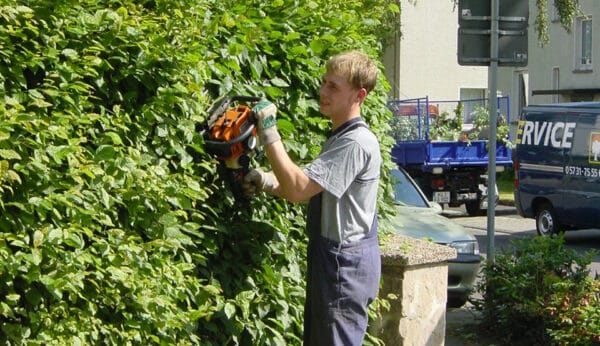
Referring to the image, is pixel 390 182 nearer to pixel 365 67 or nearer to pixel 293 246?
pixel 293 246

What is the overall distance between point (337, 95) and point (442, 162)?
18.1m

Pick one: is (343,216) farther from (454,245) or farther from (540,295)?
(454,245)

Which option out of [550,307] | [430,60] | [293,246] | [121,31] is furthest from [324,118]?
[430,60]

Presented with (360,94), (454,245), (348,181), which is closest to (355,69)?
(360,94)

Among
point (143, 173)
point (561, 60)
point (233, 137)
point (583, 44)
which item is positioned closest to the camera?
point (143, 173)

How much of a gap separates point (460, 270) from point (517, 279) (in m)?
2.26

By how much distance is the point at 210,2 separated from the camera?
457cm

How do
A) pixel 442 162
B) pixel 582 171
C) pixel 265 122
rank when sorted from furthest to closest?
pixel 442 162 → pixel 582 171 → pixel 265 122

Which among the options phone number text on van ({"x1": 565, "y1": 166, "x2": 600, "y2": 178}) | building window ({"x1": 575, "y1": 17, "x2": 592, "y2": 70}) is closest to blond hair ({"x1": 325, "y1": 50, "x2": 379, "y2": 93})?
phone number text on van ({"x1": 565, "y1": 166, "x2": 600, "y2": 178})

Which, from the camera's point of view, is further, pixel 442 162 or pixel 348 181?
pixel 442 162

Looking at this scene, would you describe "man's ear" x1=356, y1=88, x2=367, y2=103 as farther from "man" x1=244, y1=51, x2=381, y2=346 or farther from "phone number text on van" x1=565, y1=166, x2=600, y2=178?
"phone number text on van" x1=565, y1=166, x2=600, y2=178

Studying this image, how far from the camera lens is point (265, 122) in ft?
13.7

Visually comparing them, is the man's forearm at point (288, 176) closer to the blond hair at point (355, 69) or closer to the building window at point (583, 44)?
the blond hair at point (355, 69)

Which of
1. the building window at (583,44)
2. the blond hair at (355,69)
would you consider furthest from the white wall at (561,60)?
the blond hair at (355,69)
